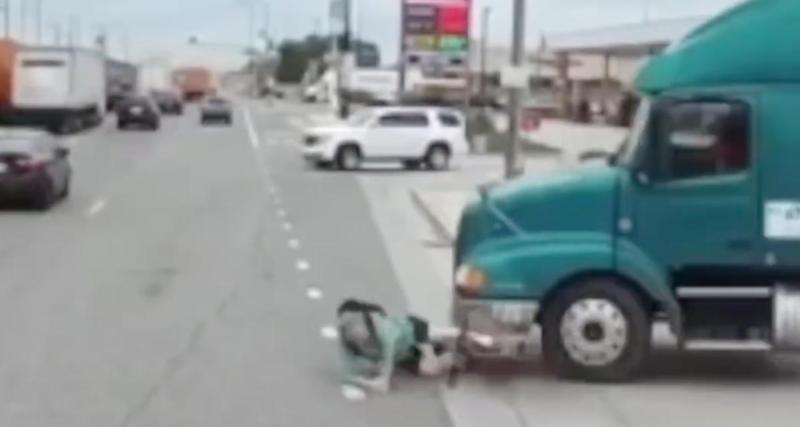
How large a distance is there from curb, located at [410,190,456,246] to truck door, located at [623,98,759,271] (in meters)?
12.5

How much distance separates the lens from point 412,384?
45.7 ft

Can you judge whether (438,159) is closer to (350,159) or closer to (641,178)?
(350,159)

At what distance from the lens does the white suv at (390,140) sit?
55.3m

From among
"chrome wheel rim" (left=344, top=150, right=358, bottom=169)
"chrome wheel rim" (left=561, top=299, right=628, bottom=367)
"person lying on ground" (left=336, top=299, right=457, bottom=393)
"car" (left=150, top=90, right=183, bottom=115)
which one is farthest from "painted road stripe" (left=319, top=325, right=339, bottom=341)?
"car" (left=150, top=90, right=183, bottom=115)

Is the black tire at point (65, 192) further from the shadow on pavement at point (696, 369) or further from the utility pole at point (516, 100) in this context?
the shadow on pavement at point (696, 369)

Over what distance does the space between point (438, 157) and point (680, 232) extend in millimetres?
42004

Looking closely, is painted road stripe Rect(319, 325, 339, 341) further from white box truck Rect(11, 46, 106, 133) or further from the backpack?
white box truck Rect(11, 46, 106, 133)

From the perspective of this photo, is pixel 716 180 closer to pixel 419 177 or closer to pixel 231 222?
pixel 231 222

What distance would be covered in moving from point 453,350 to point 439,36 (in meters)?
67.8

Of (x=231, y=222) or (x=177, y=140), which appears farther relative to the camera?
(x=177, y=140)

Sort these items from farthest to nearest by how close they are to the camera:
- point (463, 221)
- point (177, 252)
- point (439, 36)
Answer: point (439, 36)
point (177, 252)
point (463, 221)

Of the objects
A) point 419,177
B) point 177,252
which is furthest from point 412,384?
point 419,177

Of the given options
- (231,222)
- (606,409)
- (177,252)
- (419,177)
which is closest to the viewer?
(606,409)

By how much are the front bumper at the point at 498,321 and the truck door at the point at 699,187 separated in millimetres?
1021
